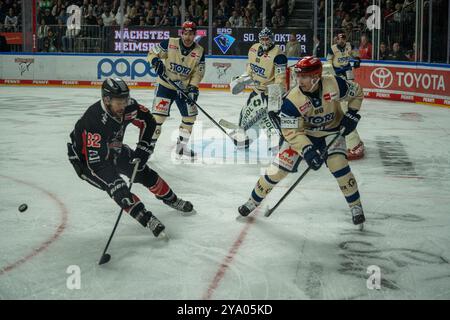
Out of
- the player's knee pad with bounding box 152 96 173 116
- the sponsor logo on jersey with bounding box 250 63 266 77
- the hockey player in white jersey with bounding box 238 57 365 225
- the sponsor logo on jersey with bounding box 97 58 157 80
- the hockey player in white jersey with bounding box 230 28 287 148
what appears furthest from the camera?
the sponsor logo on jersey with bounding box 97 58 157 80

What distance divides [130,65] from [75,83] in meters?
1.51

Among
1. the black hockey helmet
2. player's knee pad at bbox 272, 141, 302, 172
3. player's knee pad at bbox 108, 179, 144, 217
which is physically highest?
the black hockey helmet

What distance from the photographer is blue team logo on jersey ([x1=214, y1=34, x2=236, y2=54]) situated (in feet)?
56.7

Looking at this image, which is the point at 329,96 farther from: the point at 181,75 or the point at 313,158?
the point at 181,75

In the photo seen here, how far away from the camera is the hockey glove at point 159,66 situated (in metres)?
8.04

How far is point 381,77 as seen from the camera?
49.4 ft

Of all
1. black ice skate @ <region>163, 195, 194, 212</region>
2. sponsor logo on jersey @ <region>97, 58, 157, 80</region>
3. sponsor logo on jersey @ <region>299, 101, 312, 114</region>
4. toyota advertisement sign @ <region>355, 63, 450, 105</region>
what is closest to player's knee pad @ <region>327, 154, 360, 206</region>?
sponsor logo on jersey @ <region>299, 101, 312, 114</region>

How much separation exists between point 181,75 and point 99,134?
371 centimetres

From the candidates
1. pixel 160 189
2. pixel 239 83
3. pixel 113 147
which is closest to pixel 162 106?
pixel 239 83

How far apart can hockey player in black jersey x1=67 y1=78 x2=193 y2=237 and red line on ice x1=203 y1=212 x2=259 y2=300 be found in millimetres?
558

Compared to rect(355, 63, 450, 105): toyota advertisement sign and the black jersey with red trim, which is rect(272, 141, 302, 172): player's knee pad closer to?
the black jersey with red trim

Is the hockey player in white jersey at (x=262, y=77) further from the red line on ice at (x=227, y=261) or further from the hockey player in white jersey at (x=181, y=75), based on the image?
the red line on ice at (x=227, y=261)
